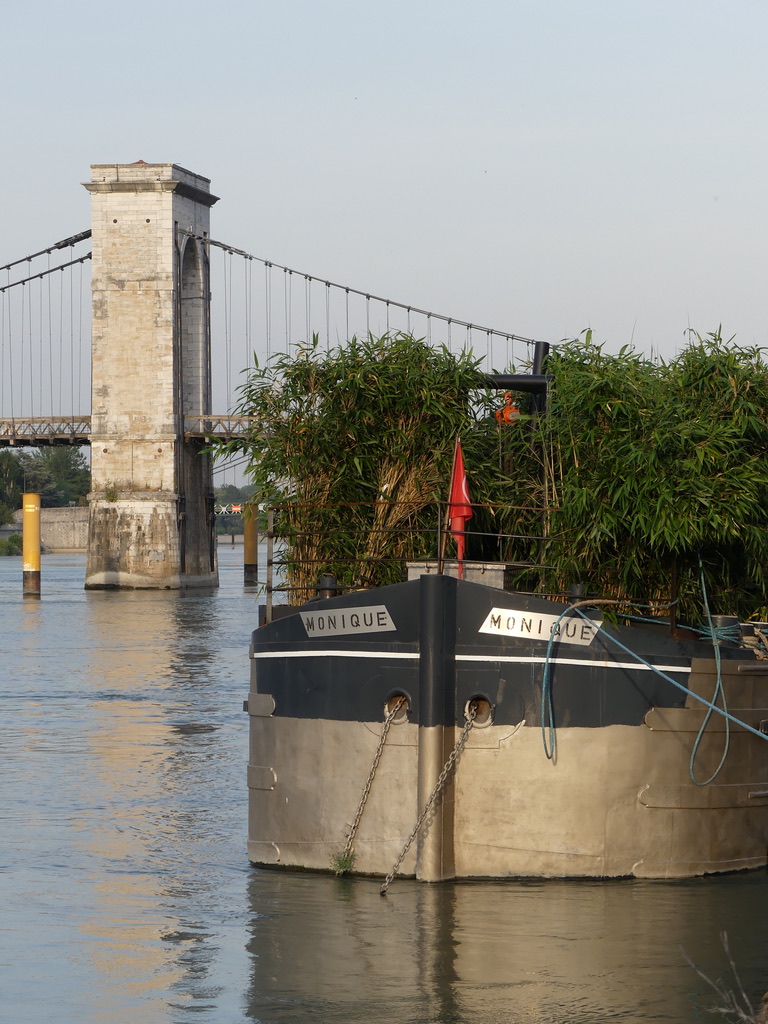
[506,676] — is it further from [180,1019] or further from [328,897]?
[180,1019]

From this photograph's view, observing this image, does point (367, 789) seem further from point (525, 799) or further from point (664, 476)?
point (664, 476)

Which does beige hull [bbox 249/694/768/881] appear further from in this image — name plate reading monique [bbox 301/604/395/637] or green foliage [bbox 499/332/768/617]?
green foliage [bbox 499/332/768/617]

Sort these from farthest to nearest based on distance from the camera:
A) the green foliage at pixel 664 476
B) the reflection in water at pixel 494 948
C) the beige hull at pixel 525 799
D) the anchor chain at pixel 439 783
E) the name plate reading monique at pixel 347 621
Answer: the green foliage at pixel 664 476, the name plate reading monique at pixel 347 621, the beige hull at pixel 525 799, the anchor chain at pixel 439 783, the reflection in water at pixel 494 948

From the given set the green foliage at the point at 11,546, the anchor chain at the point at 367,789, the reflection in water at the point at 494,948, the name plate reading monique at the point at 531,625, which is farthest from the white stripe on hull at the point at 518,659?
the green foliage at the point at 11,546

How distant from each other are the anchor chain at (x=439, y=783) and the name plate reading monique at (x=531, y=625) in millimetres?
601

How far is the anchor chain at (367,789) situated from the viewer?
11.8 meters

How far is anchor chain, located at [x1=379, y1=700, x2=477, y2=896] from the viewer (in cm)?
1159

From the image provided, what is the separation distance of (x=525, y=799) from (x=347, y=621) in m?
1.88

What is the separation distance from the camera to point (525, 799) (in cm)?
1173

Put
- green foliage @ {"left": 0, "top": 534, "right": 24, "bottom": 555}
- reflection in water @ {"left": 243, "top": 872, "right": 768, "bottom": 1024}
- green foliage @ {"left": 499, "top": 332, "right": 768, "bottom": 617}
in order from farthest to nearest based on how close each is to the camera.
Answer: green foliage @ {"left": 0, "top": 534, "right": 24, "bottom": 555}, green foliage @ {"left": 499, "top": 332, "right": 768, "bottom": 617}, reflection in water @ {"left": 243, "top": 872, "right": 768, "bottom": 1024}

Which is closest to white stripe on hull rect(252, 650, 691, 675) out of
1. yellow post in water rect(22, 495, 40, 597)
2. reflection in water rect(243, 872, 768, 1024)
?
reflection in water rect(243, 872, 768, 1024)

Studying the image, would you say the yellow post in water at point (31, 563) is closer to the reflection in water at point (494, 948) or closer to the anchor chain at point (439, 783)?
the reflection in water at point (494, 948)

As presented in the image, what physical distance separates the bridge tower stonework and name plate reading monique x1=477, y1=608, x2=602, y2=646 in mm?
67387

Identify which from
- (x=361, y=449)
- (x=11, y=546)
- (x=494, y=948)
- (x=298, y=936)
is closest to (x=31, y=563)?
(x=361, y=449)
